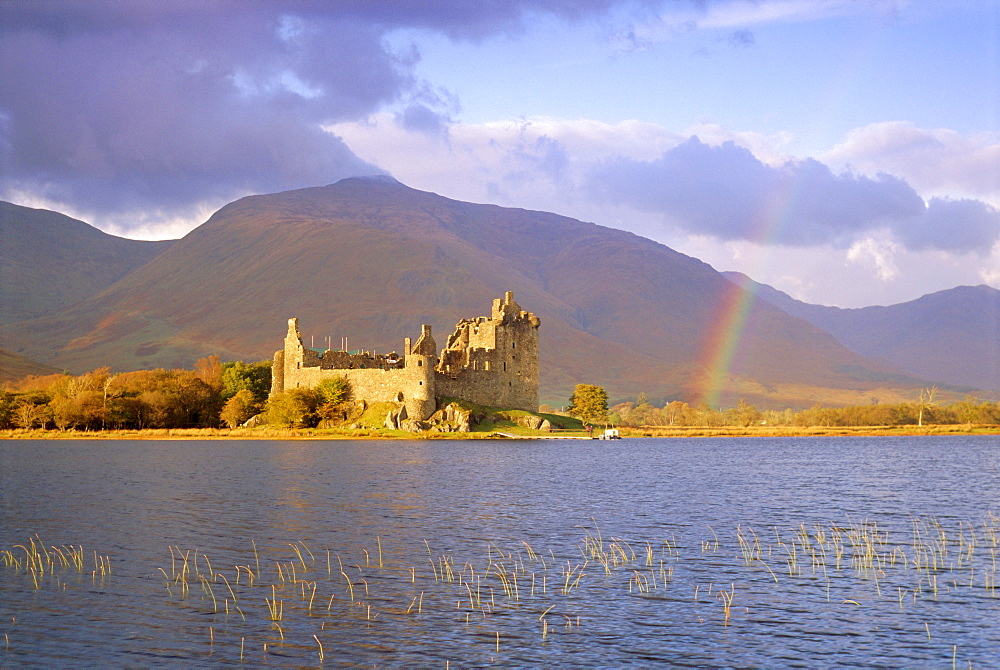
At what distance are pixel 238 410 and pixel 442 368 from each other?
24227 millimetres

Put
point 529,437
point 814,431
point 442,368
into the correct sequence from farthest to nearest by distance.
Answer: point 814,431 < point 442,368 < point 529,437

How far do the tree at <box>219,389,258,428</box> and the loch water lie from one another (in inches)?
2011

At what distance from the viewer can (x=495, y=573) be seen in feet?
88.1

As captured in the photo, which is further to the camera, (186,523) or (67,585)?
(186,523)

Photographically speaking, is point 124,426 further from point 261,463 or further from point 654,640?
point 654,640

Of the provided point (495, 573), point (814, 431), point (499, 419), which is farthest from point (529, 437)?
point (495, 573)

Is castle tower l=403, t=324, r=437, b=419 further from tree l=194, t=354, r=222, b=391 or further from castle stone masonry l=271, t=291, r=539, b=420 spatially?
tree l=194, t=354, r=222, b=391

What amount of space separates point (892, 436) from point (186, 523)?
120m

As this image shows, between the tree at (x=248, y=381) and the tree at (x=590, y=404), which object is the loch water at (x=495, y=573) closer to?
the tree at (x=248, y=381)

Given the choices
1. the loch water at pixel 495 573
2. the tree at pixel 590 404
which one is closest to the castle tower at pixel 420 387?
the tree at pixel 590 404

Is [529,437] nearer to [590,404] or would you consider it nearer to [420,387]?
[420,387]

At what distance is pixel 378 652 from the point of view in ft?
62.6

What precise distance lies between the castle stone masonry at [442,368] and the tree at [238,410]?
3.55 m

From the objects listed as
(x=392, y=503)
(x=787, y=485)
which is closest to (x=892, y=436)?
(x=787, y=485)
